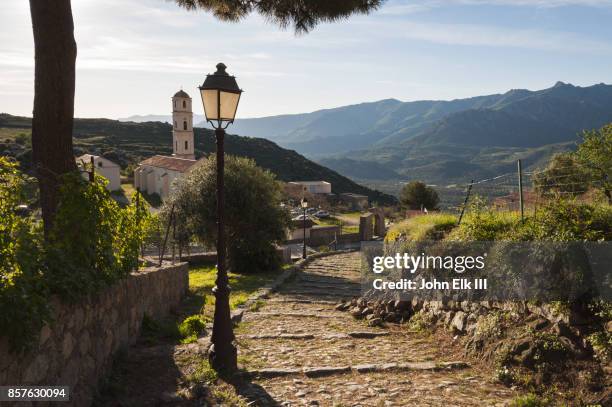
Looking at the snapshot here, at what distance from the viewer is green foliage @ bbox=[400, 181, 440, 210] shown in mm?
51188

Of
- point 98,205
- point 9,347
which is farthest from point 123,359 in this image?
point 9,347

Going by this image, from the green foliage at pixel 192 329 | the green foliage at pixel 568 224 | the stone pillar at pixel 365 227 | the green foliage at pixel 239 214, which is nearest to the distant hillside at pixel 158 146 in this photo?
the stone pillar at pixel 365 227

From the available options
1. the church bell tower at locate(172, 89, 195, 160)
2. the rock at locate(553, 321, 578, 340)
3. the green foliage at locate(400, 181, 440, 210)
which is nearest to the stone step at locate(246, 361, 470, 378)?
the rock at locate(553, 321, 578, 340)

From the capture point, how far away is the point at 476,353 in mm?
5793

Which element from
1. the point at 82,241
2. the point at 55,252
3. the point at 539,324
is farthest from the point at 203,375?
the point at 539,324

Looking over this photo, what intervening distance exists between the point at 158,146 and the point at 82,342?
10535 centimetres

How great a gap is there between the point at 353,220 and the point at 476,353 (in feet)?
Answer: 181

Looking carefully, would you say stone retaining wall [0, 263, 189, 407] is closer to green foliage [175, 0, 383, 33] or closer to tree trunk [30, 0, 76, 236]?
tree trunk [30, 0, 76, 236]

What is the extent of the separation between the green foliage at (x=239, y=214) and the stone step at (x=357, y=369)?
12.1m

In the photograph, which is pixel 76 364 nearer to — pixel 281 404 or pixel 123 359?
pixel 123 359

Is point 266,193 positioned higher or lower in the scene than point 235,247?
higher

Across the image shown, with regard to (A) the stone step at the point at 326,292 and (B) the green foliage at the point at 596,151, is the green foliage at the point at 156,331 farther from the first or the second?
(B) the green foliage at the point at 596,151

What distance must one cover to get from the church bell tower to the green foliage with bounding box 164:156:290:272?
4580cm

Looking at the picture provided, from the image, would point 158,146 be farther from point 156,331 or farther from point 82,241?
point 82,241
